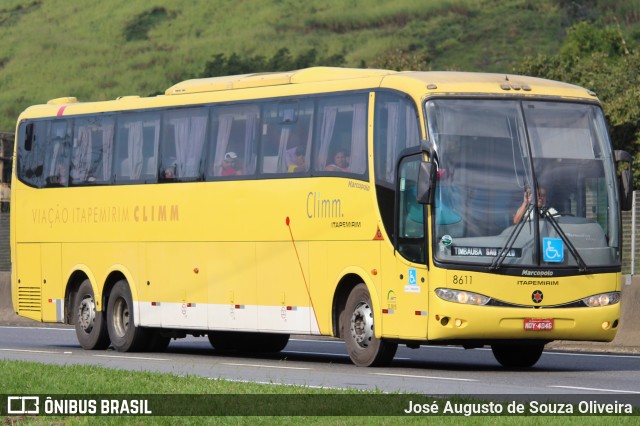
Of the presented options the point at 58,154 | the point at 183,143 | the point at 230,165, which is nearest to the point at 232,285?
the point at 230,165

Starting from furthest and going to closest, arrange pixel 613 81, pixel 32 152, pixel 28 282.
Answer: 1. pixel 613 81
2. pixel 32 152
3. pixel 28 282

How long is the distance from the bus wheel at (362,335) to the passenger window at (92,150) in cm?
650

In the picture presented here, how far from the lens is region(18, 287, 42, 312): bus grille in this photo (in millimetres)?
27344

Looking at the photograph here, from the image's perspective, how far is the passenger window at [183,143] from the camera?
24.0 metres

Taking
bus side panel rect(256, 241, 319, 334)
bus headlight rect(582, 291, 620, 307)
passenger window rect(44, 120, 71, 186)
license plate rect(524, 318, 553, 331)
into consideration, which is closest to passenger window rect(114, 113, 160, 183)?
passenger window rect(44, 120, 71, 186)

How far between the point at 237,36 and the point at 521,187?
315 feet

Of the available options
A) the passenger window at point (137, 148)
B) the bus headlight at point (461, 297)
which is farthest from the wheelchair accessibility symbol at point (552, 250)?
the passenger window at point (137, 148)

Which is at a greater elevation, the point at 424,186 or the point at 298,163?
the point at 298,163

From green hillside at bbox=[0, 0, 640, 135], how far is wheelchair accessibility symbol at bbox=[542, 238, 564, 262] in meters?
67.8

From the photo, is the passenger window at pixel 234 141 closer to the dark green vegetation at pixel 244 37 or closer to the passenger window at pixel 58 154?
the passenger window at pixel 58 154

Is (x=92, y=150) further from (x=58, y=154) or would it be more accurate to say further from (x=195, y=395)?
(x=195, y=395)

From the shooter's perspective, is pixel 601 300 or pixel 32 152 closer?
pixel 601 300

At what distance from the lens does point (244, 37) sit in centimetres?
11325

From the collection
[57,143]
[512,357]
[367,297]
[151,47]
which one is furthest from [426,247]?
[151,47]
